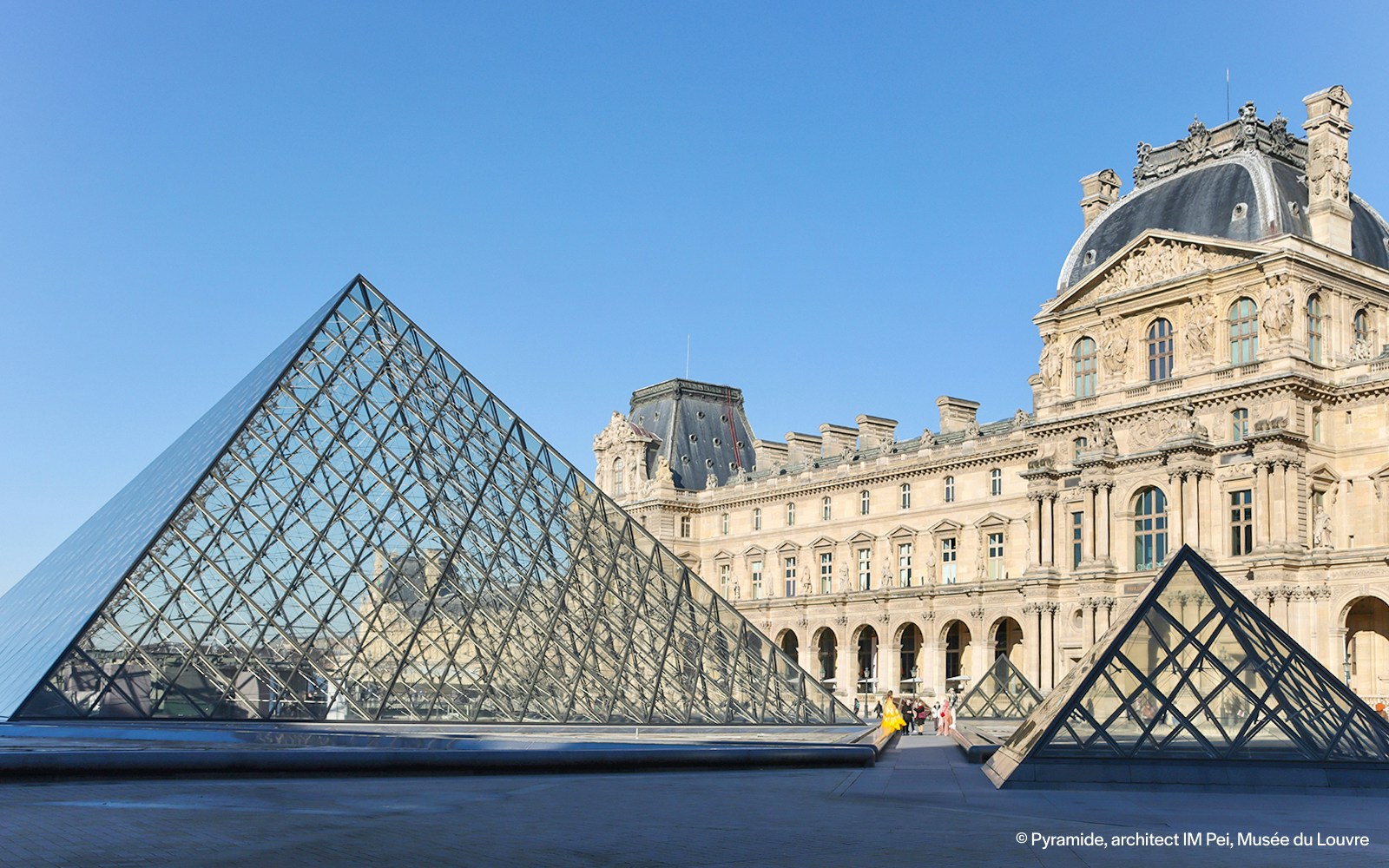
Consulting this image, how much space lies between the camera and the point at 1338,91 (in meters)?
44.6

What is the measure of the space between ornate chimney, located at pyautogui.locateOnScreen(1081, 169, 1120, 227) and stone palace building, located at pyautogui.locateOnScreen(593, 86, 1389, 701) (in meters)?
0.06

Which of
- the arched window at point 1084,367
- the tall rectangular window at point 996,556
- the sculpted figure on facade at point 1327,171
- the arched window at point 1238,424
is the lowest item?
the tall rectangular window at point 996,556

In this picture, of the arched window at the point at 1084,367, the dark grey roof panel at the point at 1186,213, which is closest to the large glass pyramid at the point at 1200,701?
the dark grey roof panel at the point at 1186,213

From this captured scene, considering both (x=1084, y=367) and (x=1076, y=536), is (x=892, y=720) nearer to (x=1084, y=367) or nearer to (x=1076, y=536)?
(x=1076, y=536)

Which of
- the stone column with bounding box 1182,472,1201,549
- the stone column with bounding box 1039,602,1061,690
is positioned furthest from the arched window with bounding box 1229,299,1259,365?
the stone column with bounding box 1039,602,1061,690

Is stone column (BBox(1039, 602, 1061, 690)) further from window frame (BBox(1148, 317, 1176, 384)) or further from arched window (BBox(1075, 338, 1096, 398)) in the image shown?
window frame (BBox(1148, 317, 1176, 384))

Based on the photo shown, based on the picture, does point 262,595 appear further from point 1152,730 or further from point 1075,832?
point 1075,832

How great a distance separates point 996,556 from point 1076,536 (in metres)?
6.97

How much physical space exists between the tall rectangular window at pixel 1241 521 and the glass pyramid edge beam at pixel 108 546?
25.7 meters

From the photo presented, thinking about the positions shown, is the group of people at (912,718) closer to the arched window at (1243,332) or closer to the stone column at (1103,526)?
the stone column at (1103,526)

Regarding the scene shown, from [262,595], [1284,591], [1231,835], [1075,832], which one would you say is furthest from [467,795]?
[1284,591]

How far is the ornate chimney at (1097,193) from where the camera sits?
51969 mm

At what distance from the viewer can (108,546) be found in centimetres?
2523

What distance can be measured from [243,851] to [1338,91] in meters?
42.8
